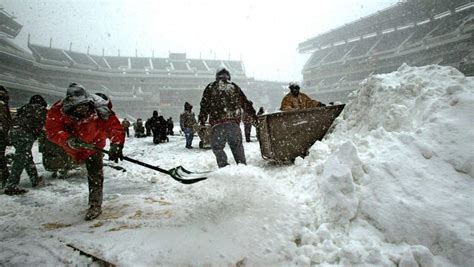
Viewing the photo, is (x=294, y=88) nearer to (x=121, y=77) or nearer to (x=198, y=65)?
(x=121, y=77)

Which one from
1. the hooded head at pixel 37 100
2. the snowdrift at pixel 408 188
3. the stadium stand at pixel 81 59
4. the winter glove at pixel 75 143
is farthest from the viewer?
the stadium stand at pixel 81 59

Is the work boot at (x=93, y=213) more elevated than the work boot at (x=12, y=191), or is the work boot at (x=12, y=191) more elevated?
the work boot at (x=12, y=191)

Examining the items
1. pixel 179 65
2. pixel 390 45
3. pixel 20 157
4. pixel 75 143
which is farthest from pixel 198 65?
pixel 75 143

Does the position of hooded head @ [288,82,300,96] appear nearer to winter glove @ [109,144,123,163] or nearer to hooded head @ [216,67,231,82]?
hooded head @ [216,67,231,82]

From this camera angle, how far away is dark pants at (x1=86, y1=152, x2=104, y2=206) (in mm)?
2961

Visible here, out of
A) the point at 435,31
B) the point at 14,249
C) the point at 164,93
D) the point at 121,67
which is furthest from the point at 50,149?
the point at 121,67

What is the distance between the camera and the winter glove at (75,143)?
274 cm

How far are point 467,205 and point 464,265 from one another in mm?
412

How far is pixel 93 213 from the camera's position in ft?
9.36

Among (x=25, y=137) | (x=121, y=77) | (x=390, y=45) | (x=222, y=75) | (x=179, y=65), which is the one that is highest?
(x=179, y=65)

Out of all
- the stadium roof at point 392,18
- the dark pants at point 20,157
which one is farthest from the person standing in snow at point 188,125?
the stadium roof at point 392,18

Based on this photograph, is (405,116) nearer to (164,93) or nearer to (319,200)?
(319,200)

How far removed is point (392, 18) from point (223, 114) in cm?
3749

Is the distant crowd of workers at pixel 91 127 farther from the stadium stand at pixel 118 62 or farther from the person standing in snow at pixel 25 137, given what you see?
the stadium stand at pixel 118 62
